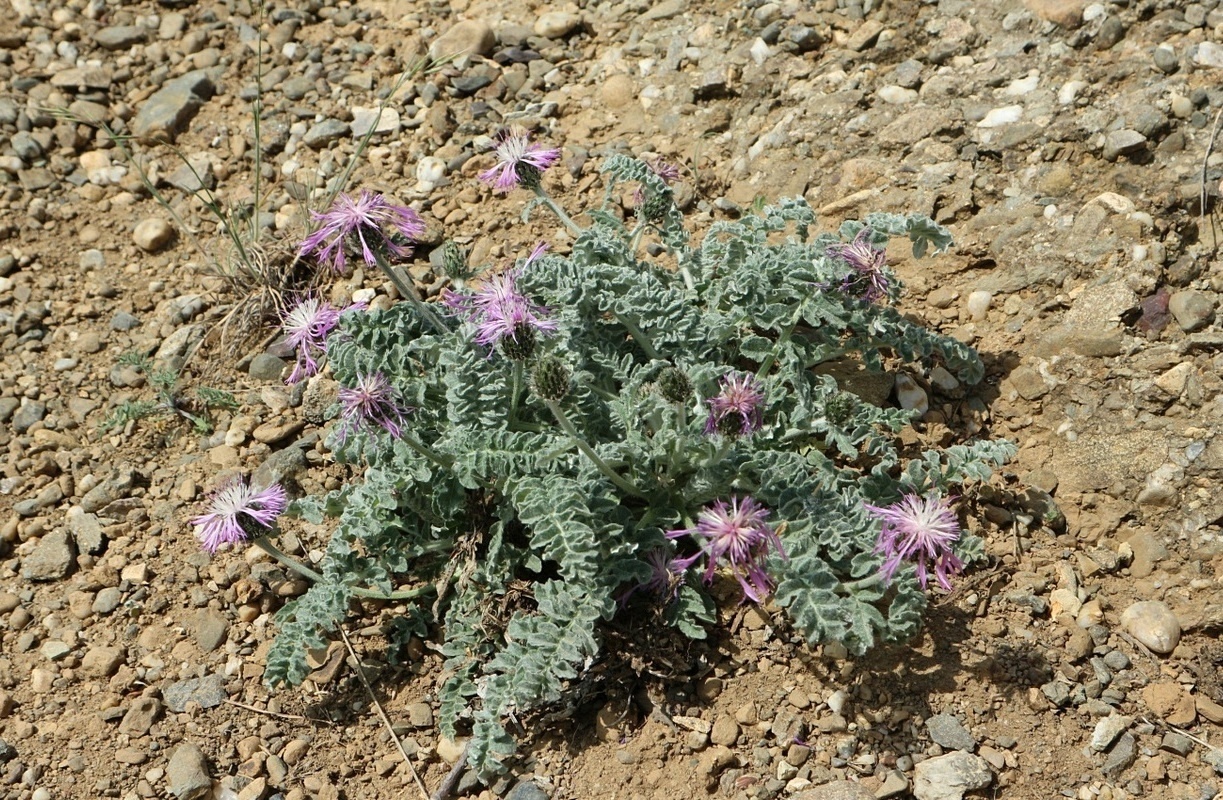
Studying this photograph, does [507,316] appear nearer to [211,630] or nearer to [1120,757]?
[211,630]

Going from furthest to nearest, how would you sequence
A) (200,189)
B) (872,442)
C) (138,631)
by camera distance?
(200,189) < (138,631) < (872,442)

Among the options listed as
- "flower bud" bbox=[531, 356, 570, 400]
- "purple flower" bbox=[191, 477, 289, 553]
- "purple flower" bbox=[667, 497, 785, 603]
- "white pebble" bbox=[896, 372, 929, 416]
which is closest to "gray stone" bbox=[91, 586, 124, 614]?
"purple flower" bbox=[191, 477, 289, 553]

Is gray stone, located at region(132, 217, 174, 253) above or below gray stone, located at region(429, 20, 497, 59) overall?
below

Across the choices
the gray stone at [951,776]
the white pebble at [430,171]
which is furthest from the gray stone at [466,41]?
Result: the gray stone at [951,776]

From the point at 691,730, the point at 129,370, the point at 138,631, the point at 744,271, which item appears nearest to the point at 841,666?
the point at 691,730

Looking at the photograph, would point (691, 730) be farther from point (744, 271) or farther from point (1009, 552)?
point (744, 271)

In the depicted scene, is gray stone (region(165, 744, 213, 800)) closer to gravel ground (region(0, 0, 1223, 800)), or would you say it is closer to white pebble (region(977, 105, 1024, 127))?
gravel ground (region(0, 0, 1223, 800))
